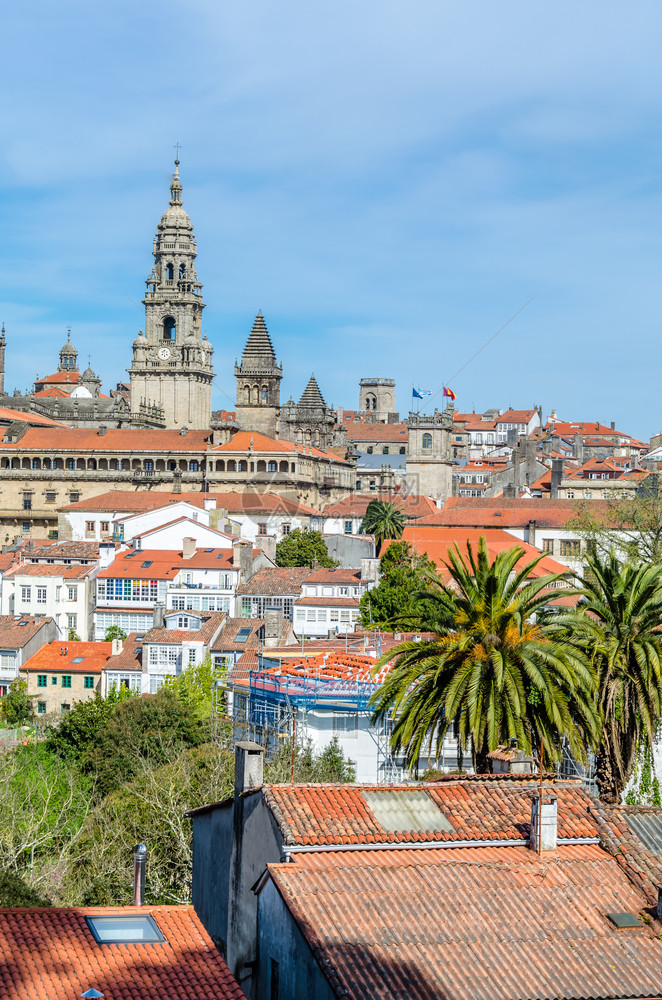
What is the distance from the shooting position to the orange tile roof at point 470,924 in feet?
46.0

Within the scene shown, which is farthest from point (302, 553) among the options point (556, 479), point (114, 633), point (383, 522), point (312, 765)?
point (312, 765)

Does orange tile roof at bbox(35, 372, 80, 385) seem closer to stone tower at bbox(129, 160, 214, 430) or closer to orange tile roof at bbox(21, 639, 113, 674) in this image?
stone tower at bbox(129, 160, 214, 430)

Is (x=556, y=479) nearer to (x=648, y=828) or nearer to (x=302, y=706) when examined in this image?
(x=302, y=706)

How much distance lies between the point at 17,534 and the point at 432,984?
105590 mm

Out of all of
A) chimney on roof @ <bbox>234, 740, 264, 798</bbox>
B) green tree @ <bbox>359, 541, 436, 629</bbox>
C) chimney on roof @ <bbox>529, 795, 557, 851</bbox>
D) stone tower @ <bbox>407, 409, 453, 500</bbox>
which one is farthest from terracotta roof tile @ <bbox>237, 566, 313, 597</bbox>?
stone tower @ <bbox>407, 409, 453, 500</bbox>

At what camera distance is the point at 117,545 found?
80500mm

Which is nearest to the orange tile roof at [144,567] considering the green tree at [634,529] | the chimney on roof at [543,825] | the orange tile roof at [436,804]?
the green tree at [634,529]

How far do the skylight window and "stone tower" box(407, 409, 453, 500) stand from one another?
384 ft

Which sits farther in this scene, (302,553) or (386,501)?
(386,501)

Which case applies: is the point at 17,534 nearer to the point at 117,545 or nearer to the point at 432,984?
the point at 117,545

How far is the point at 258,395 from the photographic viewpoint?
13050 centimetres

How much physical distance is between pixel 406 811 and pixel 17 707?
45.9 m

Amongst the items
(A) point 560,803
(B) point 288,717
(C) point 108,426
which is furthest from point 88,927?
(C) point 108,426

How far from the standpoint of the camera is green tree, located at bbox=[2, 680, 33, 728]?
59.7m
